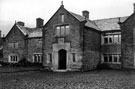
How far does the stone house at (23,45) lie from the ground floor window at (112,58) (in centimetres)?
1212

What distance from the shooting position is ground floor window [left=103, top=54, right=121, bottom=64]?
31.1m

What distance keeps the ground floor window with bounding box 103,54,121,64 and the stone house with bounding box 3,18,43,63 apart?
12.1 metres

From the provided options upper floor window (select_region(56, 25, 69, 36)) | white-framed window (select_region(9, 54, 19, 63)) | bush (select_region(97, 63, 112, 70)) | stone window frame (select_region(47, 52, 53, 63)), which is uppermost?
upper floor window (select_region(56, 25, 69, 36))

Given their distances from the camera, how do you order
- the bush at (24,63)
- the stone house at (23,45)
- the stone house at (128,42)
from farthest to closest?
the stone house at (23,45), the bush at (24,63), the stone house at (128,42)

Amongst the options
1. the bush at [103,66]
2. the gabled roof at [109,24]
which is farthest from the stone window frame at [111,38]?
the bush at [103,66]

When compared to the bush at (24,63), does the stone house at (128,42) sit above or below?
above

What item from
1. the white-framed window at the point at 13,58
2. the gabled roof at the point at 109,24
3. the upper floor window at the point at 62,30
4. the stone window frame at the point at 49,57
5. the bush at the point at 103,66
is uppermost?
the gabled roof at the point at 109,24

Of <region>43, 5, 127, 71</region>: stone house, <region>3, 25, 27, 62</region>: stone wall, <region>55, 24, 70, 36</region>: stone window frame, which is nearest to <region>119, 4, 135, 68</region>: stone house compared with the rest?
<region>43, 5, 127, 71</region>: stone house

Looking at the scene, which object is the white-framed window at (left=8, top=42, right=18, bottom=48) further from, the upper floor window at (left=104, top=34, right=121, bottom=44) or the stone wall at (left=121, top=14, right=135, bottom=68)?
the stone wall at (left=121, top=14, right=135, bottom=68)

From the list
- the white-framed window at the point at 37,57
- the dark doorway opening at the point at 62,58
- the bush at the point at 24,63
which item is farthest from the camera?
the white-framed window at the point at 37,57

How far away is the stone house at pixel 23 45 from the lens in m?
37.6

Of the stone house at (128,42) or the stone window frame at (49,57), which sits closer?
the stone house at (128,42)

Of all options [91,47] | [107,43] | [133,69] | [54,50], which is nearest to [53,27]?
[54,50]

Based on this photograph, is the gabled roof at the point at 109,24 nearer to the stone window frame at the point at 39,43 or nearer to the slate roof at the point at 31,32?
the stone window frame at the point at 39,43
